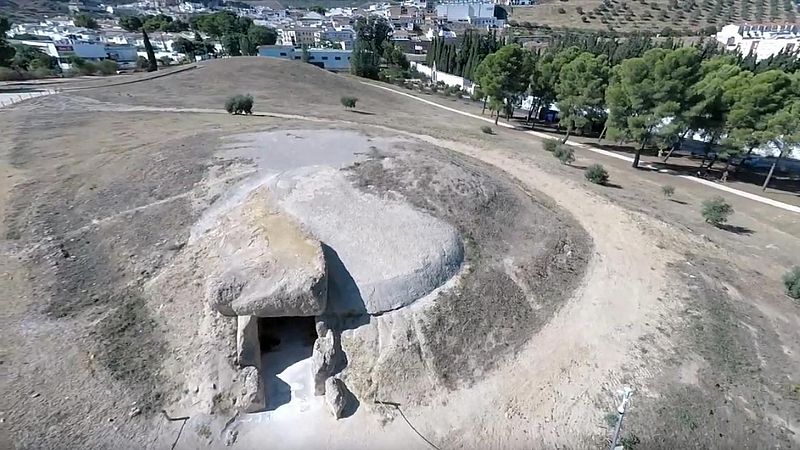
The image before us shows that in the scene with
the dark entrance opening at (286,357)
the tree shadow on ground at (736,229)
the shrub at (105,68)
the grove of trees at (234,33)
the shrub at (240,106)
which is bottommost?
the dark entrance opening at (286,357)

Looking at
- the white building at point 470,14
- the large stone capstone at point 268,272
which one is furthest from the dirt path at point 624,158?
the white building at point 470,14

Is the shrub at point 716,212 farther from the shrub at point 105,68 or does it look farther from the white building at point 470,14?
the white building at point 470,14

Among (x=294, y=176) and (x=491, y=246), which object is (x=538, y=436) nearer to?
(x=491, y=246)

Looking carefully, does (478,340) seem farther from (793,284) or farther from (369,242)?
(793,284)

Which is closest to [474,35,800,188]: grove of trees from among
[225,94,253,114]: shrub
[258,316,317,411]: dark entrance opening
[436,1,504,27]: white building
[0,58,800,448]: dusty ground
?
[0,58,800,448]: dusty ground

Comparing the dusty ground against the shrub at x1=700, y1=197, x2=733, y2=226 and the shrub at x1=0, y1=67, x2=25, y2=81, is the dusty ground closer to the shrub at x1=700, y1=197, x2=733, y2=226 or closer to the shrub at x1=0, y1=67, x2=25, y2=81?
the shrub at x1=700, y1=197, x2=733, y2=226

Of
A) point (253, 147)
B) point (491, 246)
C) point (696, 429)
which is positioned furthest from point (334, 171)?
point (696, 429)

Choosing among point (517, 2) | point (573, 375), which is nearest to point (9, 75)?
point (573, 375)
